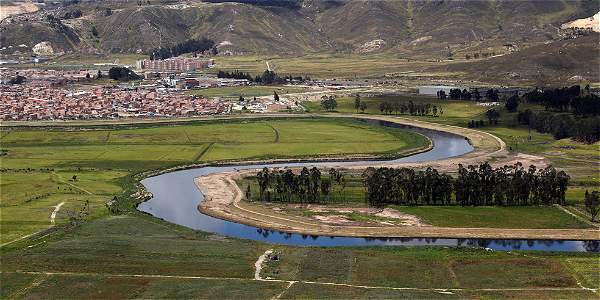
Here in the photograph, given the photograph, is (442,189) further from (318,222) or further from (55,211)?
(55,211)

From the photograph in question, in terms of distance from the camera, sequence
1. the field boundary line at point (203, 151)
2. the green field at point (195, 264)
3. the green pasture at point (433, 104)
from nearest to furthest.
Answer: the green field at point (195, 264)
the field boundary line at point (203, 151)
the green pasture at point (433, 104)

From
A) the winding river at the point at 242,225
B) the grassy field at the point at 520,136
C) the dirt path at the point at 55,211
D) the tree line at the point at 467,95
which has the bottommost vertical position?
Result: the winding river at the point at 242,225

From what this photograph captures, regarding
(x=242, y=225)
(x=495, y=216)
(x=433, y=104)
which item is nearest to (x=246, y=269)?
(x=242, y=225)

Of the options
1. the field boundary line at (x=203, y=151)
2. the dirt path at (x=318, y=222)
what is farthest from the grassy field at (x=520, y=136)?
the field boundary line at (x=203, y=151)

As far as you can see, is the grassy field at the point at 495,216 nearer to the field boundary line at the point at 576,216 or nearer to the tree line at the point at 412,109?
the field boundary line at the point at 576,216

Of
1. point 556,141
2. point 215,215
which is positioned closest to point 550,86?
point 556,141
